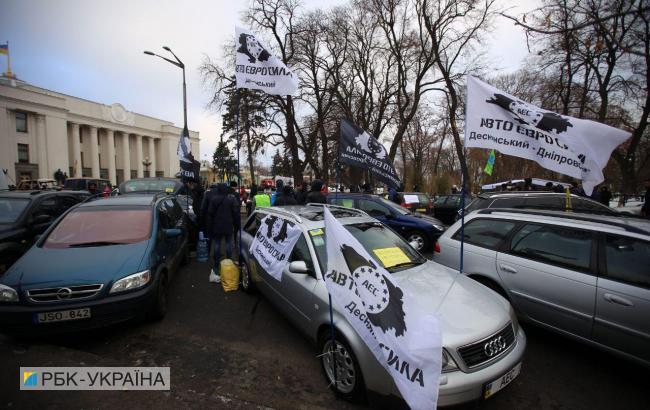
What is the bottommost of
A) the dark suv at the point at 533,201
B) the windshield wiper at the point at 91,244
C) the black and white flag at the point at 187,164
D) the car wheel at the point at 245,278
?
the car wheel at the point at 245,278

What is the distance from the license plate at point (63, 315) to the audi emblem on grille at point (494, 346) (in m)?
3.92

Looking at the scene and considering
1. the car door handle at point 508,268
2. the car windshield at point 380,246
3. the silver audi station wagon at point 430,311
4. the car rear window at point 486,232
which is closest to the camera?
the silver audi station wagon at point 430,311

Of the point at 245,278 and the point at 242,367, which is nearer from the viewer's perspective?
the point at 242,367

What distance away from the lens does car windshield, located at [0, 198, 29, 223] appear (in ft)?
18.6

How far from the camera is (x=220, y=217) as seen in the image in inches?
247

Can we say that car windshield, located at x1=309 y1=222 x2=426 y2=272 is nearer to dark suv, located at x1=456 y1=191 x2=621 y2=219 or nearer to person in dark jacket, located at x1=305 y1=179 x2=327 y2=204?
person in dark jacket, located at x1=305 y1=179 x2=327 y2=204

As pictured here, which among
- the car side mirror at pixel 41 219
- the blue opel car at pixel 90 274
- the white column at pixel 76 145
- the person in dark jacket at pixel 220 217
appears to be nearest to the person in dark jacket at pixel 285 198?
the person in dark jacket at pixel 220 217

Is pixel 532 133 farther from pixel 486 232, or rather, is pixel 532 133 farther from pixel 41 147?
pixel 41 147

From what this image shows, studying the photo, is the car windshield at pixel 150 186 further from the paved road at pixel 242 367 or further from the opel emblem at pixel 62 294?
the opel emblem at pixel 62 294

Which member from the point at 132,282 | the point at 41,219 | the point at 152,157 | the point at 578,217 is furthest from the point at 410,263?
the point at 152,157

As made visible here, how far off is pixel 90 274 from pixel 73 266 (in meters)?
0.30

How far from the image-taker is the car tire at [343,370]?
260 centimetres

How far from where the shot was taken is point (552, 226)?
3.75m

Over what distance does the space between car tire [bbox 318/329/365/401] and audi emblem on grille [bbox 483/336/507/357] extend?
1.03 m
